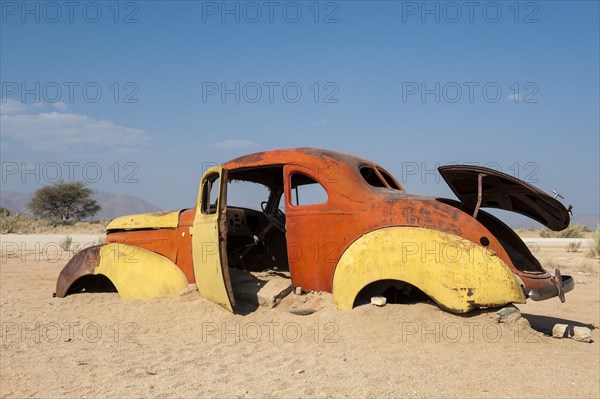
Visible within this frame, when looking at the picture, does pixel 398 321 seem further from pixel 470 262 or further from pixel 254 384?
pixel 254 384

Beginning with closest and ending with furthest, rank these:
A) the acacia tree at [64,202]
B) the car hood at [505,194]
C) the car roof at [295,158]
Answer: the car hood at [505,194] < the car roof at [295,158] < the acacia tree at [64,202]

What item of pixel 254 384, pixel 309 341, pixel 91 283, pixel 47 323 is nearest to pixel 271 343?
pixel 309 341

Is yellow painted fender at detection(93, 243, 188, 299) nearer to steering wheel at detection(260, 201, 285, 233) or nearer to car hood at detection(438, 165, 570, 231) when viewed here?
steering wheel at detection(260, 201, 285, 233)

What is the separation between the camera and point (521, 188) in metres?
5.36

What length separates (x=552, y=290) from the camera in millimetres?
5129

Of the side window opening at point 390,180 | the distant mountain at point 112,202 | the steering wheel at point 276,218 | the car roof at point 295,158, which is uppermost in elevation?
the car roof at point 295,158

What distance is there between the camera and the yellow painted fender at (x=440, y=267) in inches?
193

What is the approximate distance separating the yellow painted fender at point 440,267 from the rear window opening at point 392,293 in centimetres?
30

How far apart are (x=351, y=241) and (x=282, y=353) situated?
1.38 metres

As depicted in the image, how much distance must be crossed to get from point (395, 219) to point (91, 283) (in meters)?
4.76

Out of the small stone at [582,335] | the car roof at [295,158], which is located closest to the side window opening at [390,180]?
the car roof at [295,158]

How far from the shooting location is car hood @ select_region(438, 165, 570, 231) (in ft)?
16.9

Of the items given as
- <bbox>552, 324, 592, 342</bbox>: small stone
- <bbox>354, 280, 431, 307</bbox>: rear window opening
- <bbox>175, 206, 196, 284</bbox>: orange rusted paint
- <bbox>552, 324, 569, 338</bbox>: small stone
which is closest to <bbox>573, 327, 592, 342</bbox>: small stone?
<bbox>552, 324, 592, 342</bbox>: small stone

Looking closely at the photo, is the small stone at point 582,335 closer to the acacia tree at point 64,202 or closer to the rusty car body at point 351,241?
the rusty car body at point 351,241
